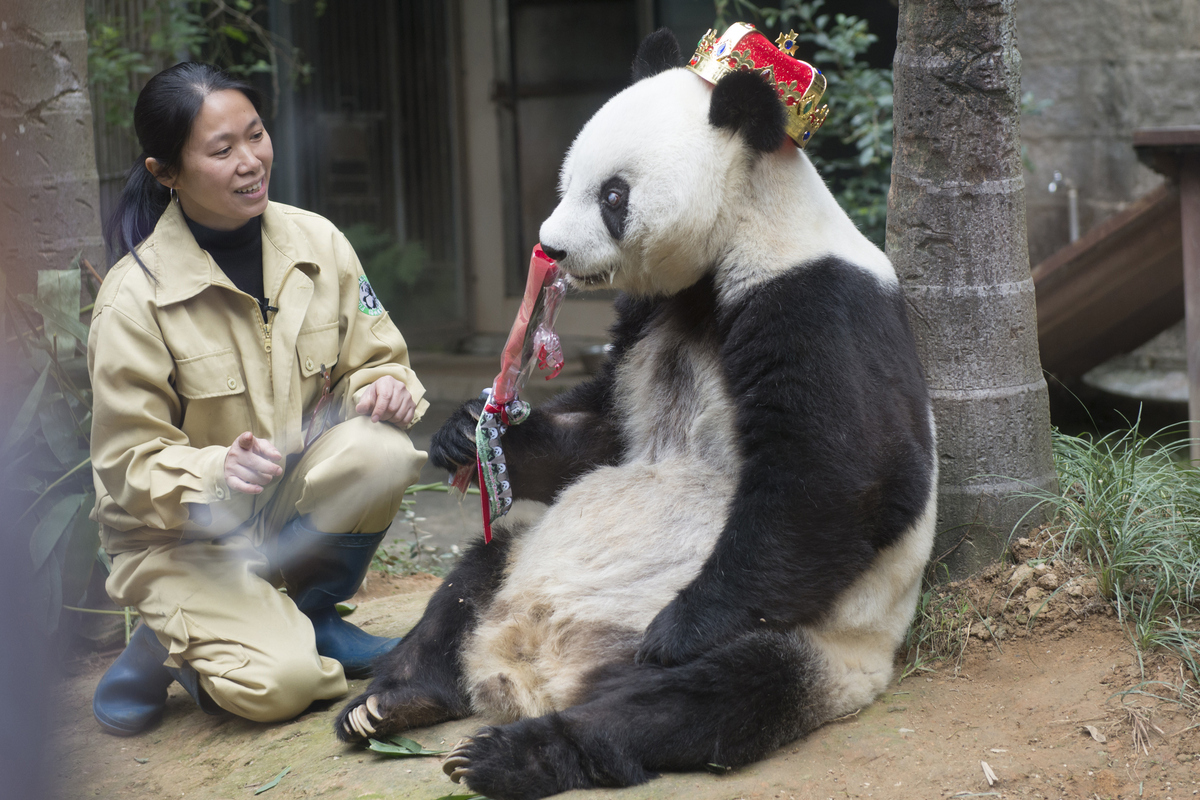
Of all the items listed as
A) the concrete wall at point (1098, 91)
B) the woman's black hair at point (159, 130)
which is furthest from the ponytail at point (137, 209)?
the concrete wall at point (1098, 91)

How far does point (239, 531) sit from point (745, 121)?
1.66m

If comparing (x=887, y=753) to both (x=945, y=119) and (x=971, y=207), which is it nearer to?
(x=971, y=207)

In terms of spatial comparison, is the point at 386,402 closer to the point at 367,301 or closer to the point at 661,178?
the point at 367,301

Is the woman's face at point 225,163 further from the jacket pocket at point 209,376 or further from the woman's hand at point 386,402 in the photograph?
the woman's hand at point 386,402

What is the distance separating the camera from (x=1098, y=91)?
6250 mm

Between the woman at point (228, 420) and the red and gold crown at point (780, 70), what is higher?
the red and gold crown at point (780, 70)

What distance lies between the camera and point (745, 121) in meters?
2.33

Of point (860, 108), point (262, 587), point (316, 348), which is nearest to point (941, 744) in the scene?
point (262, 587)

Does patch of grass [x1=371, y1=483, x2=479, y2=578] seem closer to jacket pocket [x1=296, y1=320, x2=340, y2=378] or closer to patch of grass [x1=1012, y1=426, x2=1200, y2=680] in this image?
jacket pocket [x1=296, y1=320, x2=340, y2=378]

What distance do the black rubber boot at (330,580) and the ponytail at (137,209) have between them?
85cm

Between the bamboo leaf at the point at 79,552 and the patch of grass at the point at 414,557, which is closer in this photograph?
the bamboo leaf at the point at 79,552

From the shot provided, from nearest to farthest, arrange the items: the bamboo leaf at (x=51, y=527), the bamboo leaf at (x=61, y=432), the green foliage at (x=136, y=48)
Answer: the bamboo leaf at (x=51, y=527) < the bamboo leaf at (x=61, y=432) < the green foliage at (x=136, y=48)

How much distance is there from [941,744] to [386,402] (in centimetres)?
156

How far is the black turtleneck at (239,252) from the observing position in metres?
2.75
